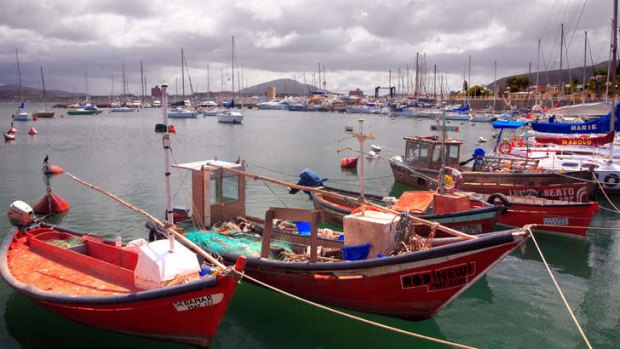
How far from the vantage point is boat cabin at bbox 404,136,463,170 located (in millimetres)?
25078

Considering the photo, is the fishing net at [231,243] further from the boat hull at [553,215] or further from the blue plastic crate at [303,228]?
the boat hull at [553,215]

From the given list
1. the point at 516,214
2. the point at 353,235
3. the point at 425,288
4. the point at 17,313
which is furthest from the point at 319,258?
the point at 516,214

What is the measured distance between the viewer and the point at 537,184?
2191 cm

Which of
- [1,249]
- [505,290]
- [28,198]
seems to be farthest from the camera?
[28,198]

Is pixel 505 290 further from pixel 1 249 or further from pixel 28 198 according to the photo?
pixel 28 198

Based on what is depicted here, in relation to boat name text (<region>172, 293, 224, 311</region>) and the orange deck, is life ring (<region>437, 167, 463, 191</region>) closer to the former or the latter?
boat name text (<region>172, 293, 224, 311</region>)

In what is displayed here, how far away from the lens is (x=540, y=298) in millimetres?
12570

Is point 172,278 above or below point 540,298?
above

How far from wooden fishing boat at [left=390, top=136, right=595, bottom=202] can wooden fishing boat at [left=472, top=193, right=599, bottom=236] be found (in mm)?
3101

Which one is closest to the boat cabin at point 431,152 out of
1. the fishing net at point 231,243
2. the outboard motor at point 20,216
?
the fishing net at point 231,243

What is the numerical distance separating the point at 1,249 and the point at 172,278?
5.68 m

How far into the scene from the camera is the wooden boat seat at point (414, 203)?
16406 mm

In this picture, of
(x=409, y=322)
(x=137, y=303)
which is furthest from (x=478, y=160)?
(x=137, y=303)

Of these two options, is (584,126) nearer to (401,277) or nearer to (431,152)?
(431,152)
